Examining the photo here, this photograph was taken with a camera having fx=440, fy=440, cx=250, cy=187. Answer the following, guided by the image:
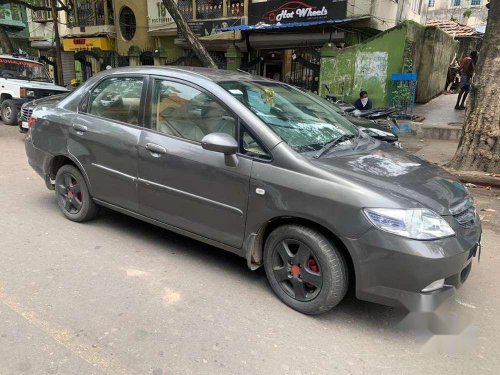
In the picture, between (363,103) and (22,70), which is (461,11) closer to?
(363,103)

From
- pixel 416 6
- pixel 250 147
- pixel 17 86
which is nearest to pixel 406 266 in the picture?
pixel 250 147

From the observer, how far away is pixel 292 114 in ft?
12.1

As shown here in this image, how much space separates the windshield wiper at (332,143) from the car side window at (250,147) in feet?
1.25

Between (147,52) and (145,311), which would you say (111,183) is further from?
(147,52)

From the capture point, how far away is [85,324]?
2912mm

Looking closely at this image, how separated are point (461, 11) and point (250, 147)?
42.5m

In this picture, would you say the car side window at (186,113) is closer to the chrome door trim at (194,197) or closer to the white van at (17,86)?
the chrome door trim at (194,197)

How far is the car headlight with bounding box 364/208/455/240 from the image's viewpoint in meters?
2.68

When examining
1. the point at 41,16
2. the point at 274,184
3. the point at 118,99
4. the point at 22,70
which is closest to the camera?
the point at 274,184

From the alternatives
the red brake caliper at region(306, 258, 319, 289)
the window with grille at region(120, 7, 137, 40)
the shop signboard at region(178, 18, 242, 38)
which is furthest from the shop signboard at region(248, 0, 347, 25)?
the red brake caliper at region(306, 258, 319, 289)

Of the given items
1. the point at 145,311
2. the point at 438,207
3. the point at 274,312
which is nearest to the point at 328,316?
the point at 274,312

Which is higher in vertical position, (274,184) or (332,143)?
(332,143)

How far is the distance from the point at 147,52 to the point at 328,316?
64.3 feet

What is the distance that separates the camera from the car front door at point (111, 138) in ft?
13.0
